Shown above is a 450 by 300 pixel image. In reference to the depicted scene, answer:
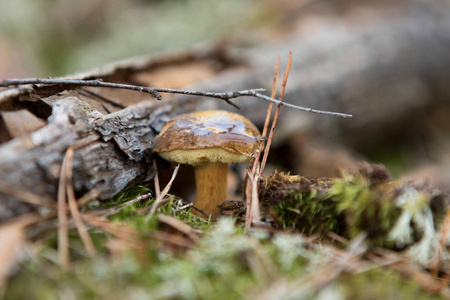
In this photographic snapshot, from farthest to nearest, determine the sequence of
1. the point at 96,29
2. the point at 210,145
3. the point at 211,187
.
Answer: the point at 96,29 < the point at 211,187 < the point at 210,145

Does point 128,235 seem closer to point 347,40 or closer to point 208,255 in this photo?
point 208,255

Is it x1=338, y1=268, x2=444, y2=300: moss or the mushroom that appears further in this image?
the mushroom

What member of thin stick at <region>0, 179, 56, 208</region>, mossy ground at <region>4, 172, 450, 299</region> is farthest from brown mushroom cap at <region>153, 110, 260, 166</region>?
thin stick at <region>0, 179, 56, 208</region>

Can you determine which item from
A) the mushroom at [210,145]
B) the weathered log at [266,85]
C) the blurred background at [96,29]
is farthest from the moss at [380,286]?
the blurred background at [96,29]

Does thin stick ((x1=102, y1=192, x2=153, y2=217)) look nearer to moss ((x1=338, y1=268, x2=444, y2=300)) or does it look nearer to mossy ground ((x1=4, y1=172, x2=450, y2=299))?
mossy ground ((x1=4, y1=172, x2=450, y2=299))

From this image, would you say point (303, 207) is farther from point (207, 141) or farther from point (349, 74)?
point (349, 74)

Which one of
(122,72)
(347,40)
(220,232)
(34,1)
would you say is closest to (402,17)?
(347,40)

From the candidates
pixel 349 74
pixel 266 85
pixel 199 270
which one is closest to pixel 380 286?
pixel 199 270
